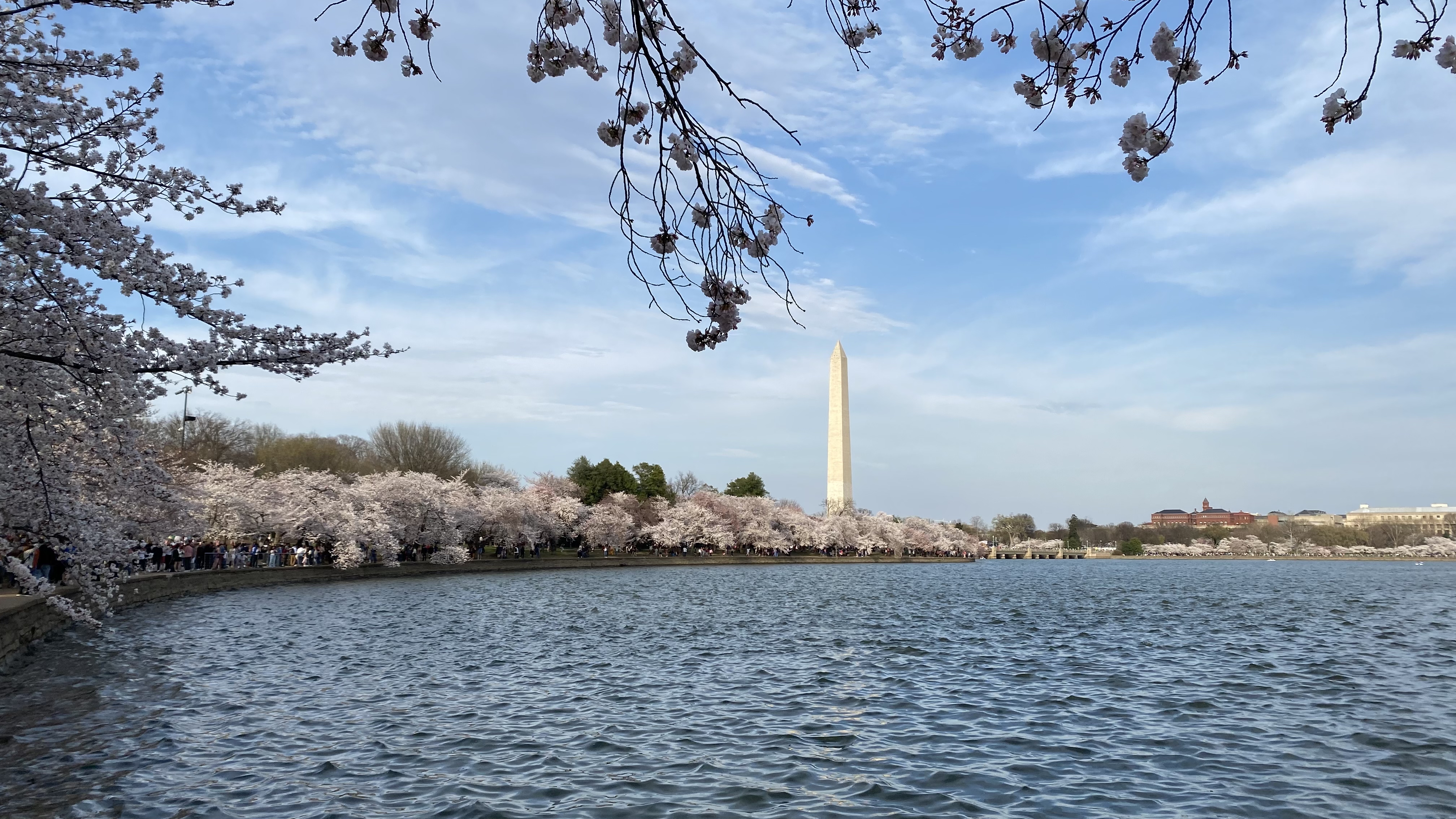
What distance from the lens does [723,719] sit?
11.4 metres

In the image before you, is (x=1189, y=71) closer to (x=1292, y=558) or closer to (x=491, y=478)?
(x=491, y=478)

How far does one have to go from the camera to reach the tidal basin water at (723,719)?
8047mm

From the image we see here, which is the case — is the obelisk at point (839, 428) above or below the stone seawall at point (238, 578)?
above

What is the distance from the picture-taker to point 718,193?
3.61 m

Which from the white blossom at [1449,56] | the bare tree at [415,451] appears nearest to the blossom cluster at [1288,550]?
the bare tree at [415,451]

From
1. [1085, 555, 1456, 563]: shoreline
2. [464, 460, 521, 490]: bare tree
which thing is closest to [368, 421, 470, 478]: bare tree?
[464, 460, 521, 490]: bare tree

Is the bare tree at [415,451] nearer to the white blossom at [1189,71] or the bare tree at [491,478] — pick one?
the bare tree at [491,478]

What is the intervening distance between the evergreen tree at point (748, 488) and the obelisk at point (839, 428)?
22.8m

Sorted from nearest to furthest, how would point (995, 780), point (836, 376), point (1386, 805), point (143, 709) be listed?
point (1386, 805) < point (995, 780) < point (143, 709) < point (836, 376)

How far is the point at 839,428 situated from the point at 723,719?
65.1 m

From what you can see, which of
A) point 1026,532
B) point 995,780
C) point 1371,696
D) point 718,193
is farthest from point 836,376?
point 1026,532

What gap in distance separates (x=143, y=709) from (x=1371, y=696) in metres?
17.0

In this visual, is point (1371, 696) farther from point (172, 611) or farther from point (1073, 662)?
point (172, 611)

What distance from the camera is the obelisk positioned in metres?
74.8
